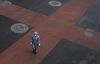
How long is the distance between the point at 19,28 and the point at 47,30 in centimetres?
112

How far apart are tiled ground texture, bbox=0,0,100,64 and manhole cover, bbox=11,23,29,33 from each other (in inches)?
10.3

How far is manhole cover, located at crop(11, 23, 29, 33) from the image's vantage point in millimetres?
8073

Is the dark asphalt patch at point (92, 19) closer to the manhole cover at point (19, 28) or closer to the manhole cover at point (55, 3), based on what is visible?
the manhole cover at point (55, 3)

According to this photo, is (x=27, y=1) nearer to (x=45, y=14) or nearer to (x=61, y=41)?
(x=45, y=14)

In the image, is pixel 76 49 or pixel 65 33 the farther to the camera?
pixel 65 33

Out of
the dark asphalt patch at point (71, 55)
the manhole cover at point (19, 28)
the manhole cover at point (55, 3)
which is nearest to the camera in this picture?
the dark asphalt patch at point (71, 55)

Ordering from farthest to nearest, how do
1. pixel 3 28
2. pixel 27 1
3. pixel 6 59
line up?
1. pixel 27 1
2. pixel 3 28
3. pixel 6 59

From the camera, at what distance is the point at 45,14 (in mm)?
9391

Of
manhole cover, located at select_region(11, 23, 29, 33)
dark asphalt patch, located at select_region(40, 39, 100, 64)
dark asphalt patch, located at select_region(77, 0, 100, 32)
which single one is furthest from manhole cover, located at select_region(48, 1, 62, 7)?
dark asphalt patch, located at select_region(40, 39, 100, 64)

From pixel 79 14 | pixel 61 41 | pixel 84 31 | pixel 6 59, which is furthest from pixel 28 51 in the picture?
pixel 79 14

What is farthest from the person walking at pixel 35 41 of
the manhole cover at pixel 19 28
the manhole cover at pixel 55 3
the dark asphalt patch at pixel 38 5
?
the manhole cover at pixel 55 3

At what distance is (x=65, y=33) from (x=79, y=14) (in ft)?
6.07

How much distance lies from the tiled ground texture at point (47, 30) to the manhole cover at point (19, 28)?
262 millimetres

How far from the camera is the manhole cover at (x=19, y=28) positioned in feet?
26.5
